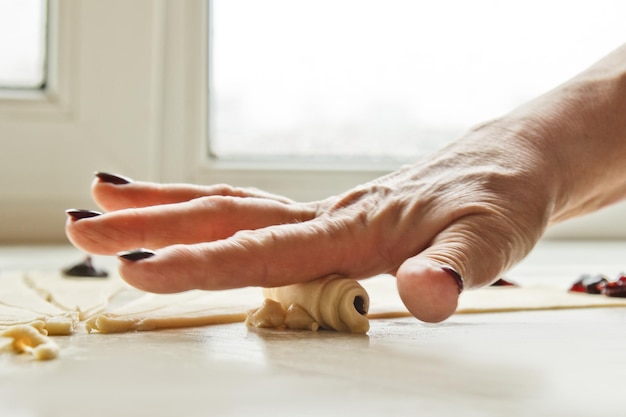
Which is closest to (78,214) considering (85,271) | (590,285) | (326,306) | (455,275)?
(326,306)

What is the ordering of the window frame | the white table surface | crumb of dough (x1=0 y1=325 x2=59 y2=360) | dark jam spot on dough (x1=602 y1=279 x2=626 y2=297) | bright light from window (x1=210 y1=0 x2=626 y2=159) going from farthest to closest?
bright light from window (x1=210 y1=0 x2=626 y2=159) → the window frame → dark jam spot on dough (x1=602 y1=279 x2=626 y2=297) → crumb of dough (x1=0 y1=325 x2=59 y2=360) → the white table surface

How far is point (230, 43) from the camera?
5.98ft

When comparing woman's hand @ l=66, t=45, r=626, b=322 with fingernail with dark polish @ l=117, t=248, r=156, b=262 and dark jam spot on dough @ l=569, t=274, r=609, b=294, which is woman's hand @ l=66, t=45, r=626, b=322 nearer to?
fingernail with dark polish @ l=117, t=248, r=156, b=262

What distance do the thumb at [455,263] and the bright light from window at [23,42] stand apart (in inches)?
50.9

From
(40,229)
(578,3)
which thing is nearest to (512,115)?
(40,229)

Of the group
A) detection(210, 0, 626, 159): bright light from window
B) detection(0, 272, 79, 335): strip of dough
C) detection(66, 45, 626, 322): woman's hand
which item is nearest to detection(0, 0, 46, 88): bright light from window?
detection(210, 0, 626, 159): bright light from window

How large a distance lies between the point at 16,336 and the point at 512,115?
54 cm

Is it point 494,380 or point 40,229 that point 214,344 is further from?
point 40,229

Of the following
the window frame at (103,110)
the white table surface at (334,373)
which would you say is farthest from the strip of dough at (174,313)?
the window frame at (103,110)

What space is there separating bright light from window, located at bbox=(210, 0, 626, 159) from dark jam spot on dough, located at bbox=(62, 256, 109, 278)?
2.32 ft

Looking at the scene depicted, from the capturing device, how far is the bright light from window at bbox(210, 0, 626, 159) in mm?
1854

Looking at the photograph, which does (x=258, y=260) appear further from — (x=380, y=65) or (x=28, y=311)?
(x=380, y=65)

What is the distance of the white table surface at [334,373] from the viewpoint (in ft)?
1.40

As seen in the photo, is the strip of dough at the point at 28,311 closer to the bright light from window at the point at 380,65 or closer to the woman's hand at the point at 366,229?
the woman's hand at the point at 366,229
